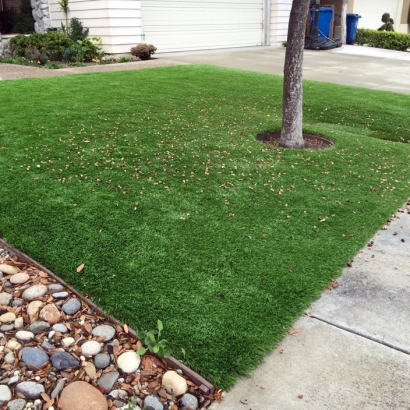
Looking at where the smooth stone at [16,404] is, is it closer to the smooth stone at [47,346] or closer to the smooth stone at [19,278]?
the smooth stone at [47,346]

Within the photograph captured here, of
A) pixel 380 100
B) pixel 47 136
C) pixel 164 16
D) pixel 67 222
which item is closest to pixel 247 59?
pixel 164 16

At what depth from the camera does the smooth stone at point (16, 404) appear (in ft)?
7.68

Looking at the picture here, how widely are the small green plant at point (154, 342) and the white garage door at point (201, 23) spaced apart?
13532mm

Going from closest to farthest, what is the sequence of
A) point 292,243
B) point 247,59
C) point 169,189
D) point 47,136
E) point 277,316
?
point 277,316 < point 292,243 < point 169,189 < point 47,136 < point 247,59

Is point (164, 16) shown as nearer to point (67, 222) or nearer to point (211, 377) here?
point (67, 222)

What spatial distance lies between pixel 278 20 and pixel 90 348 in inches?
751

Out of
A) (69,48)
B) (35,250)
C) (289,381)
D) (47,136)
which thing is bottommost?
(289,381)

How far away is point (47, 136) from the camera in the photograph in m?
5.82

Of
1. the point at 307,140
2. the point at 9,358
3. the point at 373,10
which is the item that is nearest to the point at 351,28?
the point at 373,10

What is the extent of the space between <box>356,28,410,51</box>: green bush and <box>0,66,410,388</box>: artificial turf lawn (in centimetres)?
1536

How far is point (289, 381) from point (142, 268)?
135 centimetres

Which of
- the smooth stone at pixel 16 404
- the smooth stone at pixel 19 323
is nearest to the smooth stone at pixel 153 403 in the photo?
the smooth stone at pixel 16 404

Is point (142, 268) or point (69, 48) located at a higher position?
point (69, 48)

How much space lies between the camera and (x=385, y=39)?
21484mm
